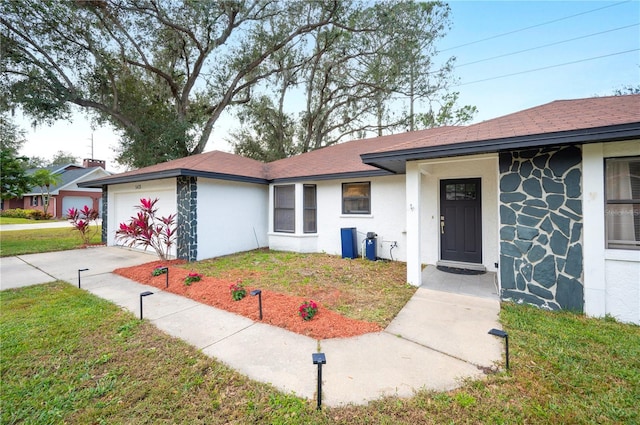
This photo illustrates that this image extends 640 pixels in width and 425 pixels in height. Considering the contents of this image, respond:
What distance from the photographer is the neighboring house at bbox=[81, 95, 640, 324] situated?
3832mm

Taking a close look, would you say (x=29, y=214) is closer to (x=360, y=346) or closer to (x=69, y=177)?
(x=69, y=177)

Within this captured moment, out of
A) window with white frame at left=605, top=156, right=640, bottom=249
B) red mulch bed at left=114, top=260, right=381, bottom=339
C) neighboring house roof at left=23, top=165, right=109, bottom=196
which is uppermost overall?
neighboring house roof at left=23, top=165, right=109, bottom=196

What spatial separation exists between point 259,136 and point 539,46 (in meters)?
17.5

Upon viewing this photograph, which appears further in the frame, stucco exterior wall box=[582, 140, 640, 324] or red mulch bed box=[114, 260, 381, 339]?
stucco exterior wall box=[582, 140, 640, 324]

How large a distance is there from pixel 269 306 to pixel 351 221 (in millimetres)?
4783

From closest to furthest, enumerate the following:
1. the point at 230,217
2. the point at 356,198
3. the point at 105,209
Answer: the point at 356,198
the point at 230,217
the point at 105,209

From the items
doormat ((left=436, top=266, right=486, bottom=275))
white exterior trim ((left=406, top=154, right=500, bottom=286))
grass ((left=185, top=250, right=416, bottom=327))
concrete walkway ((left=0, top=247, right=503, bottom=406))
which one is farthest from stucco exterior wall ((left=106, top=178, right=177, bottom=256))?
doormat ((left=436, top=266, right=486, bottom=275))

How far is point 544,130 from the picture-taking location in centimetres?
Answer: 399

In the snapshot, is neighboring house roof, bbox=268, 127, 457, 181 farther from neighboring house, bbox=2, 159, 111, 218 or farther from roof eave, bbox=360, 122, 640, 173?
neighboring house, bbox=2, 159, 111, 218

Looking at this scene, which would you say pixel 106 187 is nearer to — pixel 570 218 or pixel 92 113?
pixel 92 113

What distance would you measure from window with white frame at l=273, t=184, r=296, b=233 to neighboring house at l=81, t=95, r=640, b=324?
0.04 meters

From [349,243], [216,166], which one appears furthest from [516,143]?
Result: [216,166]

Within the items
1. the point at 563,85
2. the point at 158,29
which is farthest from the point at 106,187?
the point at 563,85

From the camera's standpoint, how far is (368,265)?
716 cm
